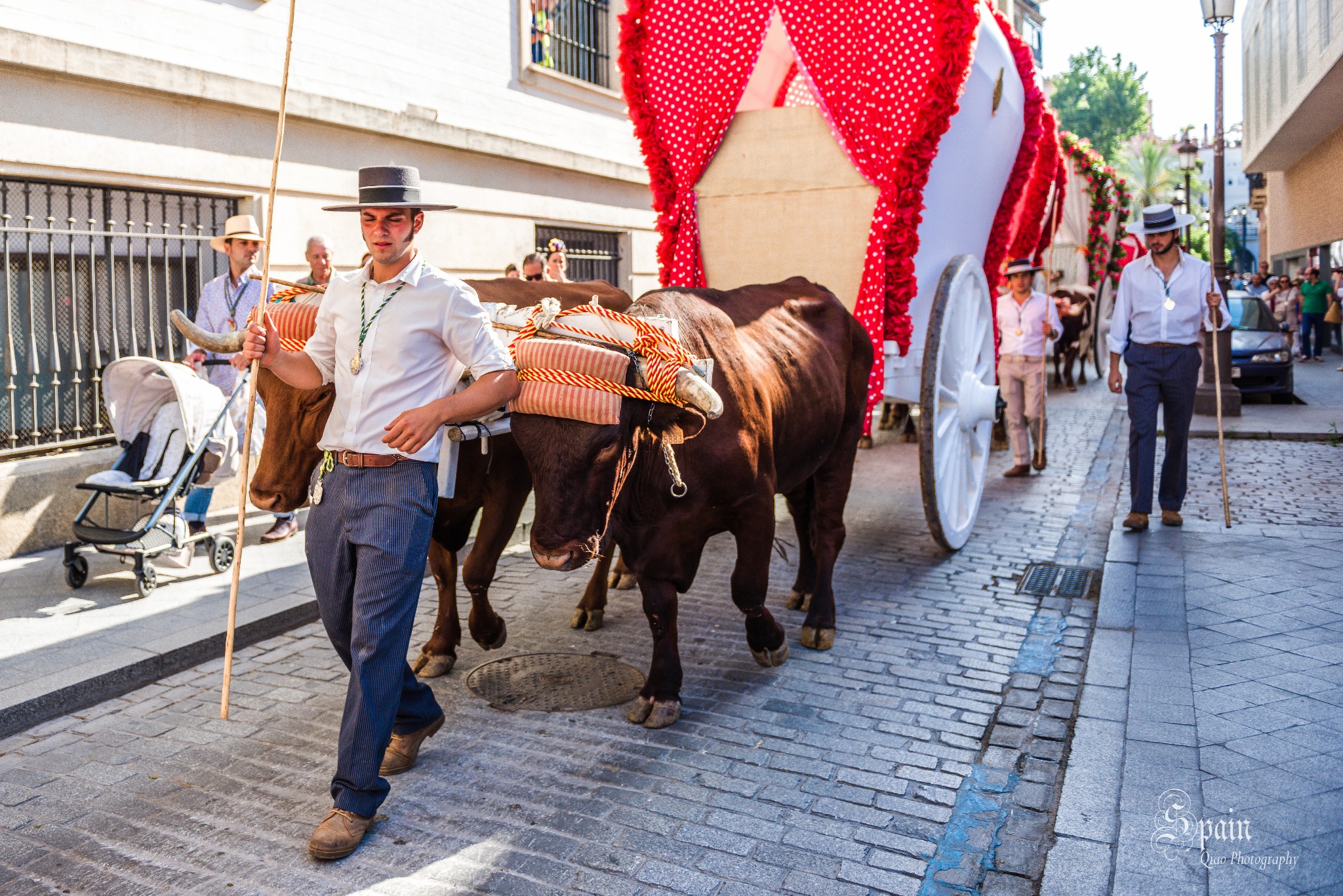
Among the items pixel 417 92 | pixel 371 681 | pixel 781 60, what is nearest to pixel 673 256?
pixel 781 60

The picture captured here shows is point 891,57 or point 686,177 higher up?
point 891,57

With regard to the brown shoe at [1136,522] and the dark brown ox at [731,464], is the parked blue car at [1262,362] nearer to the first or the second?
the brown shoe at [1136,522]

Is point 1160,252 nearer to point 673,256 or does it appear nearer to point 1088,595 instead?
point 1088,595

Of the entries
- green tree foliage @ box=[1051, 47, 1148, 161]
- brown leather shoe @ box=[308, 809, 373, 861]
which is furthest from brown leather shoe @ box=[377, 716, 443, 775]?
green tree foliage @ box=[1051, 47, 1148, 161]

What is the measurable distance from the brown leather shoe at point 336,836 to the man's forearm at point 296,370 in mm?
1433

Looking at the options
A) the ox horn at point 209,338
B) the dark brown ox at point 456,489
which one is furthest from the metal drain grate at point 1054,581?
the ox horn at point 209,338

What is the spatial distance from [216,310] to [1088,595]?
5.86m

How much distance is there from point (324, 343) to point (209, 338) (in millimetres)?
618

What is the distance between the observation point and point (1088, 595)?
20.1ft

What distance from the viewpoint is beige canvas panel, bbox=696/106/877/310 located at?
637 centimetres

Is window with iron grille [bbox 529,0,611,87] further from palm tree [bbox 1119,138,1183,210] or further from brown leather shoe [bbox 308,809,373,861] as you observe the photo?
palm tree [bbox 1119,138,1183,210]

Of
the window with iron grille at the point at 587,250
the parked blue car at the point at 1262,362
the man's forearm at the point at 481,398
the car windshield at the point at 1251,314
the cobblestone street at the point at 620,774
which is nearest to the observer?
the cobblestone street at the point at 620,774

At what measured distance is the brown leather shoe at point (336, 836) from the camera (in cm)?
332

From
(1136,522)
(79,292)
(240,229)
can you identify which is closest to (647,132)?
(240,229)
